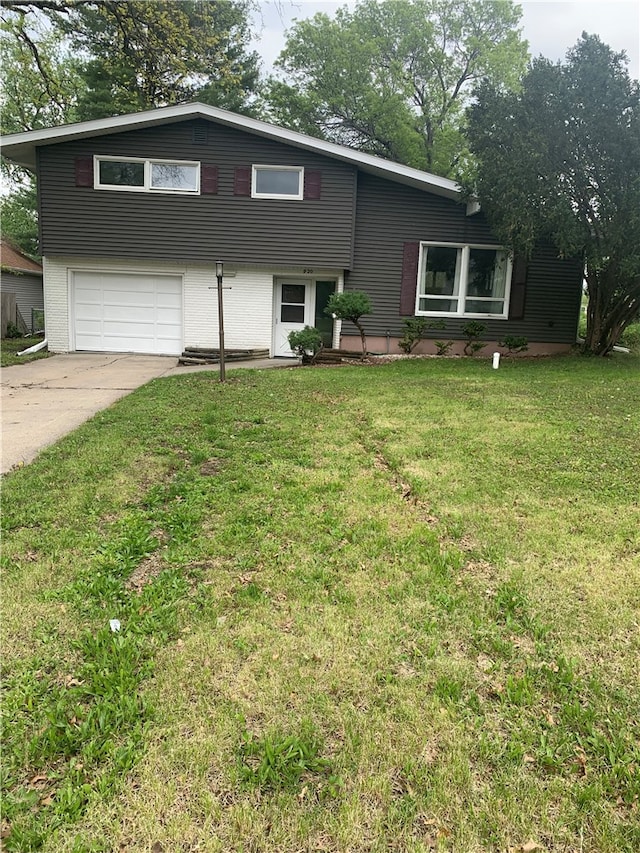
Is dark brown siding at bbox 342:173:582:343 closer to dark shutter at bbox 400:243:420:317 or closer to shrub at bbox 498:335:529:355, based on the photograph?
dark shutter at bbox 400:243:420:317

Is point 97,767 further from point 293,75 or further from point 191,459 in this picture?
point 293,75

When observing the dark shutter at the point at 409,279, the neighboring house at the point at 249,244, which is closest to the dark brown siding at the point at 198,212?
the neighboring house at the point at 249,244

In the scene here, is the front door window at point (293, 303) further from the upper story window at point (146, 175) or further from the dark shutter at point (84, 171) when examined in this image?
the dark shutter at point (84, 171)

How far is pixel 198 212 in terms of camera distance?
42.2 ft

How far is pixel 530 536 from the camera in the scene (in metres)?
3.22

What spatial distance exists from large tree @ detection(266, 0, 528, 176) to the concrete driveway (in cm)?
1661

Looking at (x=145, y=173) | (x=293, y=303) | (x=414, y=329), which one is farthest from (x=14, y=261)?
(x=414, y=329)

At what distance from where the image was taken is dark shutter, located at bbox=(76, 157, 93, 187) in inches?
496

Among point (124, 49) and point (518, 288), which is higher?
point (124, 49)

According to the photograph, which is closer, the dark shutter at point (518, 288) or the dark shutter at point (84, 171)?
the dark shutter at point (84, 171)

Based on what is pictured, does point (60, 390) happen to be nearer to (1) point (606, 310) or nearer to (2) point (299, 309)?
(2) point (299, 309)

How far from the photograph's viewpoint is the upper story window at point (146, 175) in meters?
12.8

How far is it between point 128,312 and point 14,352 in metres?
2.82

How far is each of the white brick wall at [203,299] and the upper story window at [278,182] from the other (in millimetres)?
1741
